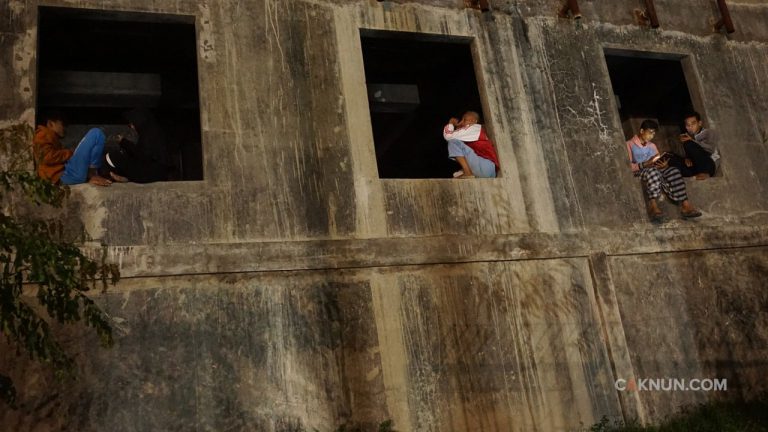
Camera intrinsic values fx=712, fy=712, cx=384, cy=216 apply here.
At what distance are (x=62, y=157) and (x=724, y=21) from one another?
7.63 metres

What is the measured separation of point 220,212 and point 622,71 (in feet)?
22.0

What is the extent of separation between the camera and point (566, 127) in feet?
24.6

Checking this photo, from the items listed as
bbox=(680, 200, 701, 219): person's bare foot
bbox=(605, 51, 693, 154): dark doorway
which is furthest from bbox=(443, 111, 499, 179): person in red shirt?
bbox=(605, 51, 693, 154): dark doorway

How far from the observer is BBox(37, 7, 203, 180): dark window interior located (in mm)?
8078

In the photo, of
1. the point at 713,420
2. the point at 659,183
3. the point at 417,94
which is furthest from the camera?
the point at 417,94

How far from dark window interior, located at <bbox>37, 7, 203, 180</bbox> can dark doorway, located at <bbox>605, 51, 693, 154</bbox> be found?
5565mm

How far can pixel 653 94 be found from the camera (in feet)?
34.3

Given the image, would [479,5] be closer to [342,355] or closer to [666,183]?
[666,183]

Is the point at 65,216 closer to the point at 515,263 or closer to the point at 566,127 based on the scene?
the point at 515,263

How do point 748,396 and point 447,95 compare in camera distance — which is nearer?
point 748,396

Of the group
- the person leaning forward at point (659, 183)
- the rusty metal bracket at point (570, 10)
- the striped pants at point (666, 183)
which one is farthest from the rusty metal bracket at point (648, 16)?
the striped pants at point (666, 183)

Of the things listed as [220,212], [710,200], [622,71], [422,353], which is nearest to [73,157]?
[220,212]

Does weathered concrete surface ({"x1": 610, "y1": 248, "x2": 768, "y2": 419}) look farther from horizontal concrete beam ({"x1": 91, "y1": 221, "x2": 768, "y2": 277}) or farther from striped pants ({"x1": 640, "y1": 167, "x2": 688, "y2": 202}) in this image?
striped pants ({"x1": 640, "y1": 167, "x2": 688, "y2": 202})

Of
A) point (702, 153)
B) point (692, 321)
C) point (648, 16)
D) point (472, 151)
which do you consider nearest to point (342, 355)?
point (472, 151)
